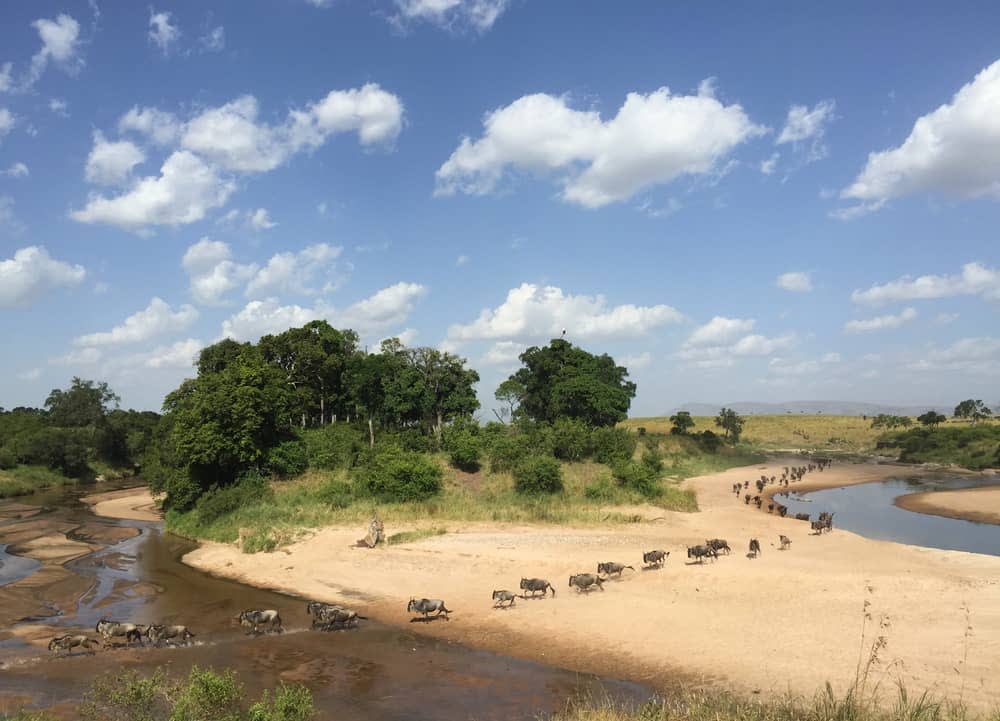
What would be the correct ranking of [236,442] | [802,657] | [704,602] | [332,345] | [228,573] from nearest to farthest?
[802,657] → [704,602] → [228,573] → [236,442] → [332,345]

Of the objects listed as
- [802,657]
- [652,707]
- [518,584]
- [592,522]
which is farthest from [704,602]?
[592,522]

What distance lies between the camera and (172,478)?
38.5 metres

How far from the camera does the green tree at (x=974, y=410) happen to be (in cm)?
10688

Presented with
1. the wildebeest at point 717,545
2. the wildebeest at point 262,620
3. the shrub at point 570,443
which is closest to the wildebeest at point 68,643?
the wildebeest at point 262,620

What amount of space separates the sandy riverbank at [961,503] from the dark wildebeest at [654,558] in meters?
30.5

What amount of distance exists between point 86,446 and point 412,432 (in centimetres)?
4690

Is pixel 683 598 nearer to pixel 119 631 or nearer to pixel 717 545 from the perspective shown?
pixel 717 545

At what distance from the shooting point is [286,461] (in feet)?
130

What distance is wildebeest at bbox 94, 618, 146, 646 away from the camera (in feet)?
57.2

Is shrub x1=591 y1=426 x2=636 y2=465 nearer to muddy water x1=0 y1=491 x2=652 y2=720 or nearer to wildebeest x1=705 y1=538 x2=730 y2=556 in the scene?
wildebeest x1=705 y1=538 x2=730 y2=556

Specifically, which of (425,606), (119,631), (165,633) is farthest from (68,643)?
(425,606)

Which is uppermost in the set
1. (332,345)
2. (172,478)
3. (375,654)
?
(332,345)

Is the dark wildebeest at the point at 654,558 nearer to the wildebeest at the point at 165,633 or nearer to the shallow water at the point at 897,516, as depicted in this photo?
the wildebeest at the point at 165,633

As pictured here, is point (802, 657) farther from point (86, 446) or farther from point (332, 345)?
point (86, 446)
